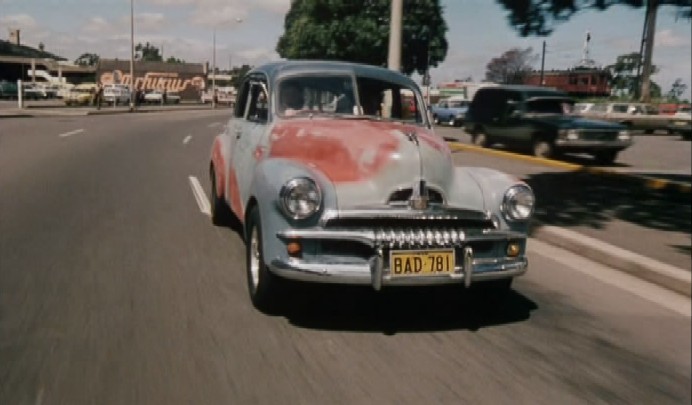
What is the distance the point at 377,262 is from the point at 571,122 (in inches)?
499

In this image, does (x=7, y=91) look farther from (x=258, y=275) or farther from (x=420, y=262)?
(x=420, y=262)

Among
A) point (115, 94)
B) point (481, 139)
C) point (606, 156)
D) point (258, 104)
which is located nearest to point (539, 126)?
point (606, 156)

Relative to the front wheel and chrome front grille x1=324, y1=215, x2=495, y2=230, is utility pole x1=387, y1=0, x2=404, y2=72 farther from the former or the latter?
chrome front grille x1=324, y1=215, x2=495, y2=230

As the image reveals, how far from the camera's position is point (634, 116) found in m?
31.4

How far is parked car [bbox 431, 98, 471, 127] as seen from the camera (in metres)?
36.1

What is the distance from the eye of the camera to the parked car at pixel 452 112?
118 feet

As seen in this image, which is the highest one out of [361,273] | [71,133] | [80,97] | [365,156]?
[365,156]

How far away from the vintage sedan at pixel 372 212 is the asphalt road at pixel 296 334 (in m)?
0.38

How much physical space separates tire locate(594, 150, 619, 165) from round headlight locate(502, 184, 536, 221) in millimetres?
12192

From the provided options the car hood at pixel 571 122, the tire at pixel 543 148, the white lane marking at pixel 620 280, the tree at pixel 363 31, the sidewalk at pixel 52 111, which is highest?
the tree at pixel 363 31

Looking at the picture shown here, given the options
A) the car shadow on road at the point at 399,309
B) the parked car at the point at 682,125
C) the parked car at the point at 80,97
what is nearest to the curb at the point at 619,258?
the car shadow on road at the point at 399,309

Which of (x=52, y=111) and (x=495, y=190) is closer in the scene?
(x=495, y=190)

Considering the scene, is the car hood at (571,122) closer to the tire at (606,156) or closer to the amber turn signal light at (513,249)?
the tire at (606,156)

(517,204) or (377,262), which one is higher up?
(517,204)
